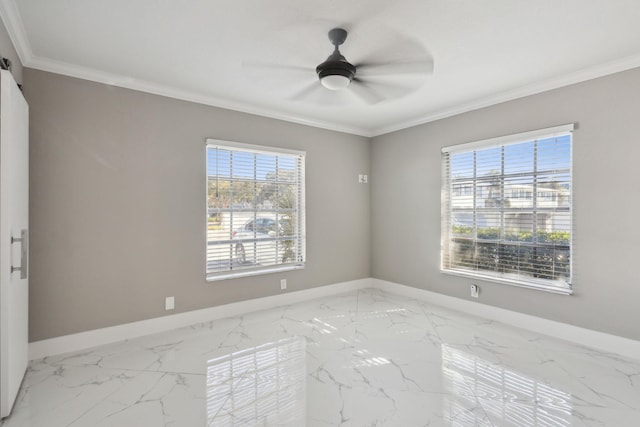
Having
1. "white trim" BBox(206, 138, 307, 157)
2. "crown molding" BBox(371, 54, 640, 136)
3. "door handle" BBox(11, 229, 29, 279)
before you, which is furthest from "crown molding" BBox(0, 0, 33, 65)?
"crown molding" BBox(371, 54, 640, 136)

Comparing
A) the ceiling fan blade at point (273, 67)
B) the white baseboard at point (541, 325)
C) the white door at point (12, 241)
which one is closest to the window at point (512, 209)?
the white baseboard at point (541, 325)

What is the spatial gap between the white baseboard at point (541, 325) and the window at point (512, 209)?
35 centimetres

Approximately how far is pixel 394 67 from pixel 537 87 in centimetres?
180

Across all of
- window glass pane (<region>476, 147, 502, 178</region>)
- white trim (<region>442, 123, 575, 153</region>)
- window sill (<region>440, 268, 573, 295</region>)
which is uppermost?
white trim (<region>442, 123, 575, 153</region>)

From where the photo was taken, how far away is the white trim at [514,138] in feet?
10.3

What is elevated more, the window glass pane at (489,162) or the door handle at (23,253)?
the window glass pane at (489,162)

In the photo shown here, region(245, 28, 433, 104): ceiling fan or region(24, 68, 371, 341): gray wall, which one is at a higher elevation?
region(245, 28, 433, 104): ceiling fan

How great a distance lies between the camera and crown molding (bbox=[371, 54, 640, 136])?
2777 mm

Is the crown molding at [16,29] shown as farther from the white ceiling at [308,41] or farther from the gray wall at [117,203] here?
the gray wall at [117,203]

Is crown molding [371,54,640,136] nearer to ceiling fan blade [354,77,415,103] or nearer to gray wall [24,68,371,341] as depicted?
ceiling fan blade [354,77,415,103]

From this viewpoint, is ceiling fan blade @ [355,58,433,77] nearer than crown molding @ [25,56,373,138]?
Yes

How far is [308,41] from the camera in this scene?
7.97 feet

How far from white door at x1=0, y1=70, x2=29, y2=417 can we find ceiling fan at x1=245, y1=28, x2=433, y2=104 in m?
1.78

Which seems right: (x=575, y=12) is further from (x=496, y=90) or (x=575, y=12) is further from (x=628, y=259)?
(x=628, y=259)
